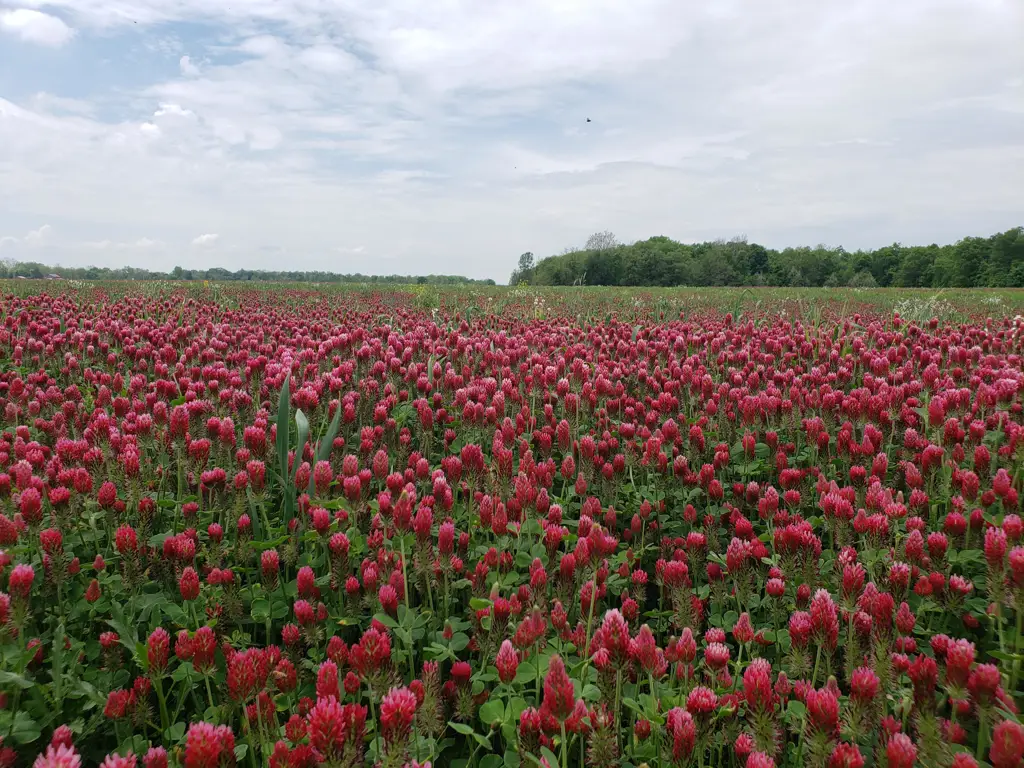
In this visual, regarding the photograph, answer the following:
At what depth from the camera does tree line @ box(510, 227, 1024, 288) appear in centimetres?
7588

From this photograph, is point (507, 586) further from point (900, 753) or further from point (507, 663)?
point (900, 753)

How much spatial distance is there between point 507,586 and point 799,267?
94.5 m

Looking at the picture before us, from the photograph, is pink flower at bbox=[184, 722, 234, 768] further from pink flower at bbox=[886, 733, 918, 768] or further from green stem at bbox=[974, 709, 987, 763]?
green stem at bbox=[974, 709, 987, 763]

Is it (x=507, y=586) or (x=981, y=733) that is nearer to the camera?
(x=981, y=733)

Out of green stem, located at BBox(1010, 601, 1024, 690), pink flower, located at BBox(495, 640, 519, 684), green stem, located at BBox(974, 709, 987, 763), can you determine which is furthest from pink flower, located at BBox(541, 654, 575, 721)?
green stem, located at BBox(1010, 601, 1024, 690)

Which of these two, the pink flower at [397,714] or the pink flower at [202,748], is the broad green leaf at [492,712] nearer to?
the pink flower at [397,714]

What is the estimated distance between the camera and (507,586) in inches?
101

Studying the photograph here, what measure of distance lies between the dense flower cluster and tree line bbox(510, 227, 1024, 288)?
66484mm

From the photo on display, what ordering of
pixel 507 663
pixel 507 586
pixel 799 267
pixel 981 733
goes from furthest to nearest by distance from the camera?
pixel 799 267, pixel 507 586, pixel 507 663, pixel 981 733

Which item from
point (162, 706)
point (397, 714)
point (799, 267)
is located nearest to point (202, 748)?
point (397, 714)

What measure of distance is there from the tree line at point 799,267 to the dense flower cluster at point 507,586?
6648 centimetres

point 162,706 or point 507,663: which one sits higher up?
point 507,663

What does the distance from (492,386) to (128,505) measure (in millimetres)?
2441

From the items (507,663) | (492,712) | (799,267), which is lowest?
(492,712)
